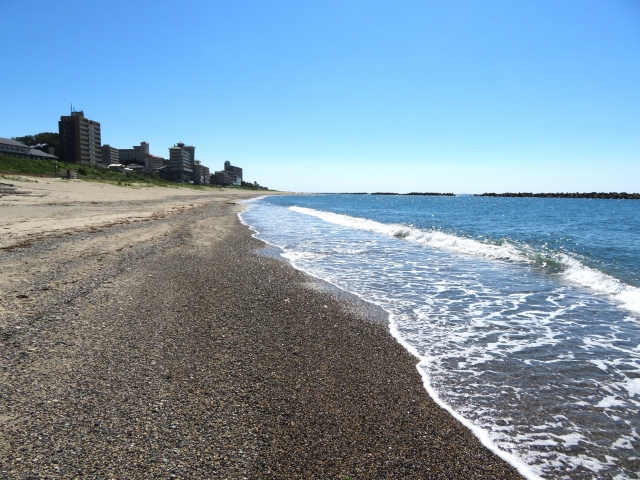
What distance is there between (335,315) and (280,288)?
2.10 metres

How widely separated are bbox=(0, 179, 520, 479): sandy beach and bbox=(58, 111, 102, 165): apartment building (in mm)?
112783

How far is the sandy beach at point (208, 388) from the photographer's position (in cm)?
293

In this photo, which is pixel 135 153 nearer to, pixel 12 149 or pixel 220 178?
pixel 220 178

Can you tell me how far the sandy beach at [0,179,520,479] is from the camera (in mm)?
2934

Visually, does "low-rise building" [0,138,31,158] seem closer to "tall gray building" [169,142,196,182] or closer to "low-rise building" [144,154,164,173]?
"tall gray building" [169,142,196,182]

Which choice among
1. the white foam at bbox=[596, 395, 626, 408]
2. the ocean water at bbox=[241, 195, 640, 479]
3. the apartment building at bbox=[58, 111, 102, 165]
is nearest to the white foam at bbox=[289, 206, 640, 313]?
the ocean water at bbox=[241, 195, 640, 479]

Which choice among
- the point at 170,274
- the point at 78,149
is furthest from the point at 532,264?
the point at 78,149

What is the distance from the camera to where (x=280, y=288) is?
334 inches

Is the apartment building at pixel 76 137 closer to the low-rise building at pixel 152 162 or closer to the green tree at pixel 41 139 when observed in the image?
the green tree at pixel 41 139

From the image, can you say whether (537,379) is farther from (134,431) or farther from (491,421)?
(134,431)

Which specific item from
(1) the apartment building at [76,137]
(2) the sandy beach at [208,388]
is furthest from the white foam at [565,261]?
(1) the apartment building at [76,137]

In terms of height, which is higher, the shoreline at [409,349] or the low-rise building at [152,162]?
the low-rise building at [152,162]

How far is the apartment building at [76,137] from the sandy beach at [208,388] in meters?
113

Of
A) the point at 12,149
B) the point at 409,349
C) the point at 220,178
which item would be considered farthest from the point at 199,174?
the point at 409,349
